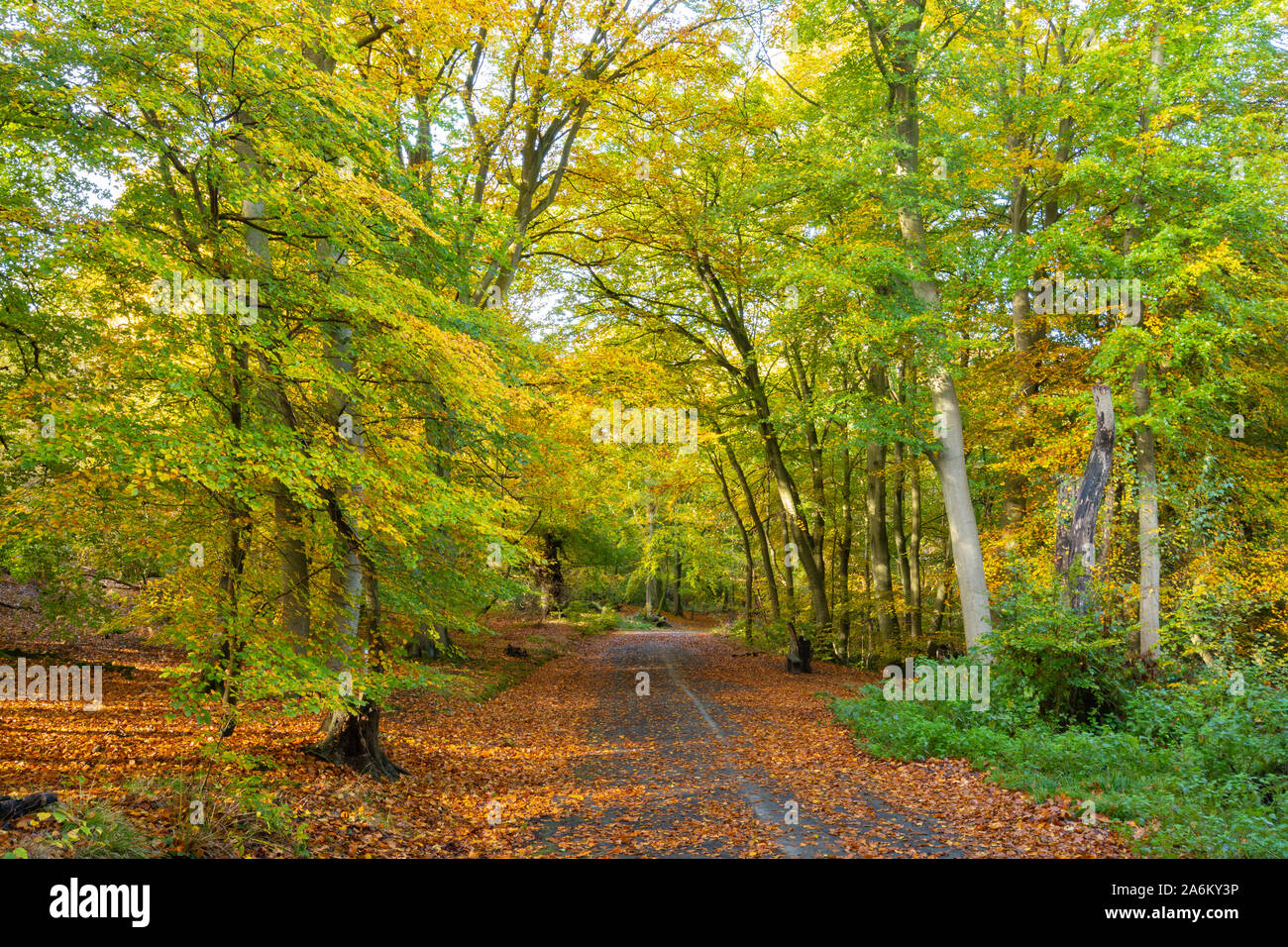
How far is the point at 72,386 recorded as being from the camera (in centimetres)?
544

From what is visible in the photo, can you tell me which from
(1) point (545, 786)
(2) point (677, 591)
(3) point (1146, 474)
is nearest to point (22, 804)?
(1) point (545, 786)

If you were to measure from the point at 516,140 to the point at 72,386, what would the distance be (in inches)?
364

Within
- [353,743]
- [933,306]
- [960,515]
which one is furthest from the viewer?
[960,515]

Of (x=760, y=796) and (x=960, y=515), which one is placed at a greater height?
(x=960, y=515)

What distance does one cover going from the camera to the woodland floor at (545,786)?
6020 mm

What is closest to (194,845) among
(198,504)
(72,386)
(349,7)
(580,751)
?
(198,504)

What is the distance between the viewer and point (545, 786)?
855cm

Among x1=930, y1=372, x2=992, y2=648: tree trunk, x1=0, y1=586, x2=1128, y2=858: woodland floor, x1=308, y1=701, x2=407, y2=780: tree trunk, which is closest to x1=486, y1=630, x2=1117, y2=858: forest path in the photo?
x1=0, y1=586, x2=1128, y2=858: woodland floor

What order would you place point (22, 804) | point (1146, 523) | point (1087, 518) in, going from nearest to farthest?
point (22, 804) → point (1087, 518) → point (1146, 523)

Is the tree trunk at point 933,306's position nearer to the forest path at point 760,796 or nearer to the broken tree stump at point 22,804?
the forest path at point 760,796

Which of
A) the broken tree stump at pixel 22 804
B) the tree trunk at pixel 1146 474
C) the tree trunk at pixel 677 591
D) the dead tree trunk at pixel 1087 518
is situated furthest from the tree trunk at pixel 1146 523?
the tree trunk at pixel 677 591

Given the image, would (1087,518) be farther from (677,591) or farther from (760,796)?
(677,591)

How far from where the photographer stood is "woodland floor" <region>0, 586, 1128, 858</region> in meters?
6.02

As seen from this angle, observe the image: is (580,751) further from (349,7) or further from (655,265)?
(655,265)
